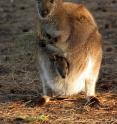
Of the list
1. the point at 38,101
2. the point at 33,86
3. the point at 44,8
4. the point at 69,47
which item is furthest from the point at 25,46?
the point at 44,8

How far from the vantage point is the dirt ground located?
6.23 m

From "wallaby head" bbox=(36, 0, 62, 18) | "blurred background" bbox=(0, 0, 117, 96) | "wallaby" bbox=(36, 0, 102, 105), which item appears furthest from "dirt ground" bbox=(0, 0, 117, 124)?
"wallaby head" bbox=(36, 0, 62, 18)

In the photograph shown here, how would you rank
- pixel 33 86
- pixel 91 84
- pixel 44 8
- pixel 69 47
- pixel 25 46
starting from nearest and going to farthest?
pixel 44 8
pixel 69 47
pixel 91 84
pixel 33 86
pixel 25 46

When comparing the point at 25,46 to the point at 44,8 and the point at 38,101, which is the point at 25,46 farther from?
the point at 44,8

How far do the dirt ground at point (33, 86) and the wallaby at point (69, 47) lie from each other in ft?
0.64

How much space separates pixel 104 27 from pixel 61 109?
5274 mm

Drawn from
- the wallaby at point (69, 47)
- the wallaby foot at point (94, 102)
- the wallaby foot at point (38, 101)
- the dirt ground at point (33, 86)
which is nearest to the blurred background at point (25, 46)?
the dirt ground at point (33, 86)

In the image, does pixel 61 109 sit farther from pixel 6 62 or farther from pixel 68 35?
pixel 6 62

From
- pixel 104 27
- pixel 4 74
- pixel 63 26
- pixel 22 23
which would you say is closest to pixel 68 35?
pixel 63 26

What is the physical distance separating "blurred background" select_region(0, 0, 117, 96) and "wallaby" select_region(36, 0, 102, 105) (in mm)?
411

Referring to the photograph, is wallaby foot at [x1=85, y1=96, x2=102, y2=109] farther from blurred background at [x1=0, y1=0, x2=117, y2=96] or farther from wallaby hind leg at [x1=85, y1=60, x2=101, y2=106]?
blurred background at [x1=0, y1=0, x2=117, y2=96]

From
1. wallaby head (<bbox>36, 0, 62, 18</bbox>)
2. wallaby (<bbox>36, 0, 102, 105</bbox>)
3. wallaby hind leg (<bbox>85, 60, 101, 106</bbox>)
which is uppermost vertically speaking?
wallaby head (<bbox>36, 0, 62, 18</bbox>)

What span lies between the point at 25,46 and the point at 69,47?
112 inches

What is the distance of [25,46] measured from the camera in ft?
30.7
